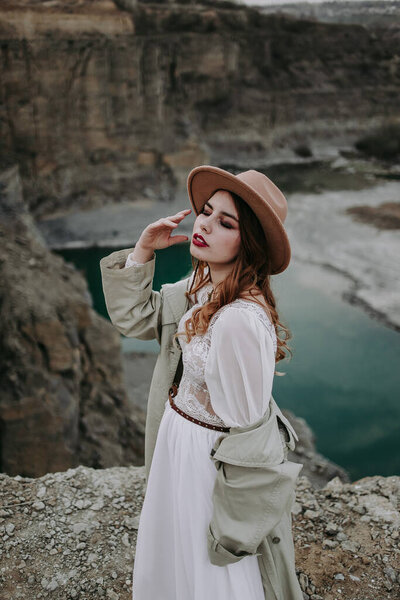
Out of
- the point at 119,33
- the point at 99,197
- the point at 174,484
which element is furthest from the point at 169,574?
the point at 119,33

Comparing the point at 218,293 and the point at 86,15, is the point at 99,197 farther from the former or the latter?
the point at 218,293

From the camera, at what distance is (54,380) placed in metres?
5.06

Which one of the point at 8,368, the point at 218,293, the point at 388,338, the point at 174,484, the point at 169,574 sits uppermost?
the point at 218,293

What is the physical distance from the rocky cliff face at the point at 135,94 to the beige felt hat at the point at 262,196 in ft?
51.2

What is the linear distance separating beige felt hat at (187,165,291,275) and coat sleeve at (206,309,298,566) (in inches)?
9.5

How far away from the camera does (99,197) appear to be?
17.8m

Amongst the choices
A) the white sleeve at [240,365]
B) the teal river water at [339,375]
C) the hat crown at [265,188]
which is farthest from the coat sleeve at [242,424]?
the teal river water at [339,375]

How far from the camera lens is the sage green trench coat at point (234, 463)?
53.5 inches

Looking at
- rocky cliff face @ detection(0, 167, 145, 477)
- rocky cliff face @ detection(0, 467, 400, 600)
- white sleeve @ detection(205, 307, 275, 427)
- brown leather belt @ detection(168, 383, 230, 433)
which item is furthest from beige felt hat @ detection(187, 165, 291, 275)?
rocky cliff face @ detection(0, 167, 145, 477)

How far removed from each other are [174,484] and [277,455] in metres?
0.36

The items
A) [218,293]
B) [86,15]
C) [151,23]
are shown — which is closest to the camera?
[218,293]

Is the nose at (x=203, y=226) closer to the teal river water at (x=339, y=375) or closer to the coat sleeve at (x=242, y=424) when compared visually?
the coat sleeve at (x=242, y=424)

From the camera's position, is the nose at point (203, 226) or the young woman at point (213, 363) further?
the nose at point (203, 226)

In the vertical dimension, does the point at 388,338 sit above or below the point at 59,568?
below
